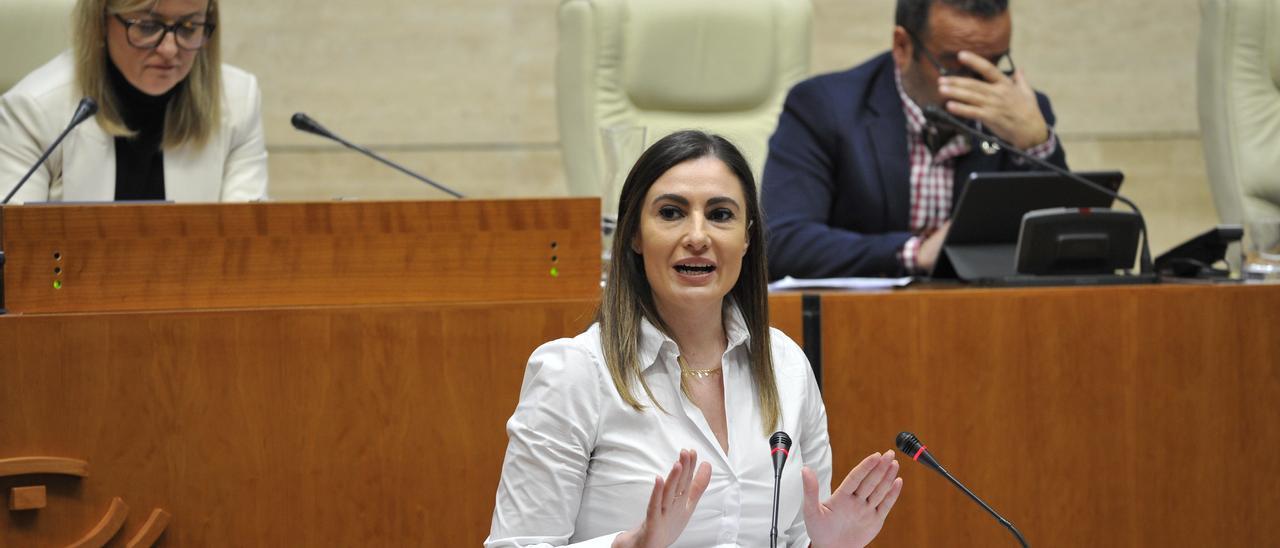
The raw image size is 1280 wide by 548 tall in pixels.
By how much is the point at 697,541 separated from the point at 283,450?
680 millimetres

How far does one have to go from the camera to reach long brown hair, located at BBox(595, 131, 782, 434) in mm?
1587

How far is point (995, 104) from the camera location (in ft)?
9.27

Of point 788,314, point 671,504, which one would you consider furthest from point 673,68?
point 671,504

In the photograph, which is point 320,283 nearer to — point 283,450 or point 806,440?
point 283,450

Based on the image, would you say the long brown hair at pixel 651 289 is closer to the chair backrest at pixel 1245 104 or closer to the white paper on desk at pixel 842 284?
the white paper on desk at pixel 842 284

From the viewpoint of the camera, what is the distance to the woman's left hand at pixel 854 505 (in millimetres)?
1472

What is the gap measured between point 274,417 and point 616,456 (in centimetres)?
62

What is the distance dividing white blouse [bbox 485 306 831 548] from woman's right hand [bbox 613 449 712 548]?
80mm

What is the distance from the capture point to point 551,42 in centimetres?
442

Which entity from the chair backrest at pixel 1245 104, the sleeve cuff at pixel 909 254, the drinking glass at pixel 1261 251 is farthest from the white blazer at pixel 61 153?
the chair backrest at pixel 1245 104

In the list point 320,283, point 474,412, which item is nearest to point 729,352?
point 474,412

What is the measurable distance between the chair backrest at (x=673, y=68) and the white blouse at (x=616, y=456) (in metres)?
1.79

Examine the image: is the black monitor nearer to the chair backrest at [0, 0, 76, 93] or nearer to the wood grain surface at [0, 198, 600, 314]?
the wood grain surface at [0, 198, 600, 314]

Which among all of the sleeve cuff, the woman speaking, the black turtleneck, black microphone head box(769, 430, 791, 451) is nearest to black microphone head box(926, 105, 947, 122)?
the sleeve cuff
